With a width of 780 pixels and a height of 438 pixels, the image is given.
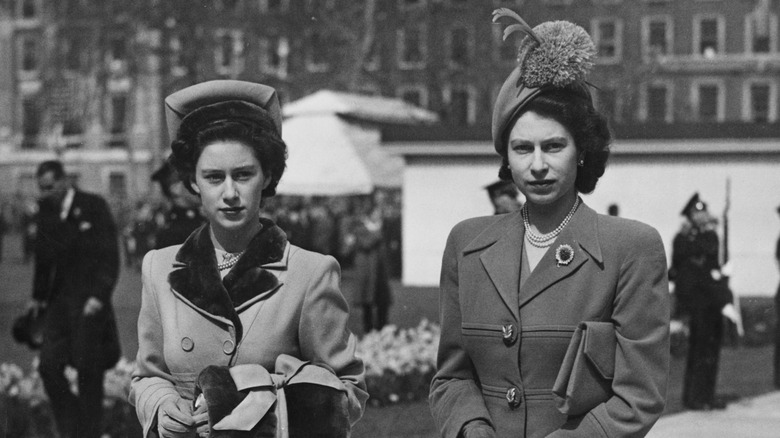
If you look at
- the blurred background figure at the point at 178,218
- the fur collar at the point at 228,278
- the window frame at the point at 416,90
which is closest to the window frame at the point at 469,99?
the window frame at the point at 416,90

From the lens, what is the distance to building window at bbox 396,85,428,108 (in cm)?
1371

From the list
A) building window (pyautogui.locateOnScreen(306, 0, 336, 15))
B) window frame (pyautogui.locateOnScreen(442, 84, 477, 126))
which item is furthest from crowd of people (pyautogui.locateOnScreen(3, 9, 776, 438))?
window frame (pyautogui.locateOnScreen(442, 84, 477, 126))

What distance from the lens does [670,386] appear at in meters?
11.7

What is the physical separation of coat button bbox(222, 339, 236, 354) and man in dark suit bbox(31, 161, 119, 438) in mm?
4461

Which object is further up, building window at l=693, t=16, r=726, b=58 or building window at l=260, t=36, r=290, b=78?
building window at l=693, t=16, r=726, b=58

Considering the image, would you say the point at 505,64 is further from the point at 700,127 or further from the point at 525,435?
the point at 525,435

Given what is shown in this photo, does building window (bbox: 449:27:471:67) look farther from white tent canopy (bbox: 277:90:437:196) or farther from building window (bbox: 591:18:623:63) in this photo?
white tent canopy (bbox: 277:90:437:196)

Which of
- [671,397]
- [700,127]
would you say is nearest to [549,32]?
[671,397]

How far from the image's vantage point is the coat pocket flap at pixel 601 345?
304 centimetres

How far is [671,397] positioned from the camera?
10914mm

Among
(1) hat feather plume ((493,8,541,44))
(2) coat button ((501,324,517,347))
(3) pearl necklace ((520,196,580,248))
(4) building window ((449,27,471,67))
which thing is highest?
(4) building window ((449,27,471,67))

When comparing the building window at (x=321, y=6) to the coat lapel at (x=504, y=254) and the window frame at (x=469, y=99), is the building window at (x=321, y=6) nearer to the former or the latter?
the window frame at (x=469, y=99)

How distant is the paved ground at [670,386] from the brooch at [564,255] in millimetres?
5059

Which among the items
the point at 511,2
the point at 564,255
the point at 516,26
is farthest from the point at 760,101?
the point at 564,255
